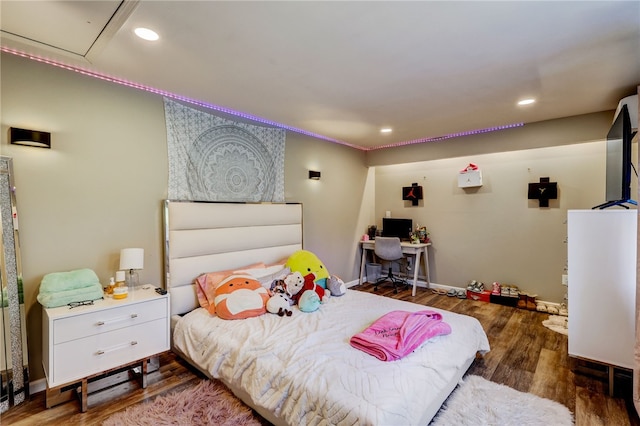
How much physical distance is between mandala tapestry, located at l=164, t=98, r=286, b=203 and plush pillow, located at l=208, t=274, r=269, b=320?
985mm

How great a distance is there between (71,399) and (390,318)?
7.95ft

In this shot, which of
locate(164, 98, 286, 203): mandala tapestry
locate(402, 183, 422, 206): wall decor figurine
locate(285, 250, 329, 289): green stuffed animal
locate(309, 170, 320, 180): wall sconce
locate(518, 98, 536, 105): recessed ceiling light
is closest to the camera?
locate(164, 98, 286, 203): mandala tapestry

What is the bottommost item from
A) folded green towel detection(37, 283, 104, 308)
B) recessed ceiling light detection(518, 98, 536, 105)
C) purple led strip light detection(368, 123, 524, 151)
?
folded green towel detection(37, 283, 104, 308)

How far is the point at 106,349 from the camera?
211 cm

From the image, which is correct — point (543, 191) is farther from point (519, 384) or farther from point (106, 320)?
point (106, 320)

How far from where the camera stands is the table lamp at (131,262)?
7.89 feet

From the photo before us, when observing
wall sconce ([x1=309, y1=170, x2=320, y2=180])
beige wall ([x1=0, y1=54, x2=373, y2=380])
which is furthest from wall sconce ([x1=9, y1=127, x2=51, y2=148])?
wall sconce ([x1=309, y1=170, x2=320, y2=180])

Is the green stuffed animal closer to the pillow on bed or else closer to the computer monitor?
the pillow on bed

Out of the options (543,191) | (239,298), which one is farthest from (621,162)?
(239,298)

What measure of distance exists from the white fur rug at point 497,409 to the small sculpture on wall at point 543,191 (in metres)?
2.73

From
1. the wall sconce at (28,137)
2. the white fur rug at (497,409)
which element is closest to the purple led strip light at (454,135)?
the white fur rug at (497,409)

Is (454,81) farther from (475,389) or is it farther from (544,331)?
(544,331)

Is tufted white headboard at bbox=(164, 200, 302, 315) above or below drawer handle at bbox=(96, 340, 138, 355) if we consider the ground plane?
above

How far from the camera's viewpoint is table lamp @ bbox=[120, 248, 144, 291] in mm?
2406
